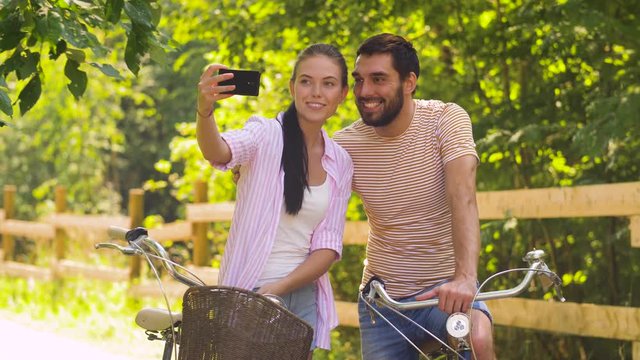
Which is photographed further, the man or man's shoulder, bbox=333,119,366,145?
man's shoulder, bbox=333,119,366,145

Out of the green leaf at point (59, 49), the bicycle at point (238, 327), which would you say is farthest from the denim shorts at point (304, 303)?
the green leaf at point (59, 49)

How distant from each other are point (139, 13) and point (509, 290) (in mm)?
2231

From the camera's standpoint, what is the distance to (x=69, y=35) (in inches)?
194

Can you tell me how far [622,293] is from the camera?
325 inches

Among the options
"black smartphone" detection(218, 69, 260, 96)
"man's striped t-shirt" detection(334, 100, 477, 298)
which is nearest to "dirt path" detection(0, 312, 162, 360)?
"man's striped t-shirt" detection(334, 100, 477, 298)

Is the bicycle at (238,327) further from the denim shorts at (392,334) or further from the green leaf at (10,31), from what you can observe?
the green leaf at (10,31)

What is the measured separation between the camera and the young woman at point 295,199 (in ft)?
13.0

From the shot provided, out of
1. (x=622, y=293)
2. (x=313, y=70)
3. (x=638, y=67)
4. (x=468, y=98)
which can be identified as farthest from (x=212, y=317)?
(x=468, y=98)

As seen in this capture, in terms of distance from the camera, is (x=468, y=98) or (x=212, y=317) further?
(x=468, y=98)

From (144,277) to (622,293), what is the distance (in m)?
7.22

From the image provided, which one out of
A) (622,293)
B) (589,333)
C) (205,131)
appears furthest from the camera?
(622,293)

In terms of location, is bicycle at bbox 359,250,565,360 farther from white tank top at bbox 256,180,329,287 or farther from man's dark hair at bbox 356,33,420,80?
man's dark hair at bbox 356,33,420,80

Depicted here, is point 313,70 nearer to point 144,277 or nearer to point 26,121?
point 144,277

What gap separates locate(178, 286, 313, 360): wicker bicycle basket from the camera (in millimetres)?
3406
